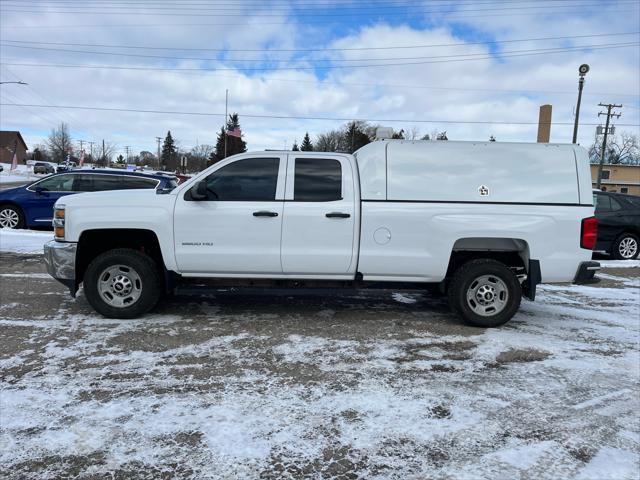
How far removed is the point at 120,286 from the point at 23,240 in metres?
6.90

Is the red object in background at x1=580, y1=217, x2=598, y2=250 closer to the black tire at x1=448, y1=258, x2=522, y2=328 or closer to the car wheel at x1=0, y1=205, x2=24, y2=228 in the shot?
the black tire at x1=448, y1=258, x2=522, y2=328

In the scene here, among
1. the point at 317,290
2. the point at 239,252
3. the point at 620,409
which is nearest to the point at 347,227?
the point at 317,290

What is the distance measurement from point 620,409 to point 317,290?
3.11m

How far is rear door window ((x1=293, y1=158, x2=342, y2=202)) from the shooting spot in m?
5.46

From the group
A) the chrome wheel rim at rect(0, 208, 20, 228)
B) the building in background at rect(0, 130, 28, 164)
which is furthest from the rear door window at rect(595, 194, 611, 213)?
the building in background at rect(0, 130, 28, 164)

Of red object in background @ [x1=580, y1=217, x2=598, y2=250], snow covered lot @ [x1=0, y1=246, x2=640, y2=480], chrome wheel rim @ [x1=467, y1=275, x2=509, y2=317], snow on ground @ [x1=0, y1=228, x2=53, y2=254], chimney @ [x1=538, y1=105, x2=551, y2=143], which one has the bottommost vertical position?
snow covered lot @ [x1=0, y1=246, x2=640, y2=480]

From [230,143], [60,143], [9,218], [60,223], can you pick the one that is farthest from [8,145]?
[60,223]

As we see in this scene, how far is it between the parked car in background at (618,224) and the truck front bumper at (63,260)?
11.1 metres

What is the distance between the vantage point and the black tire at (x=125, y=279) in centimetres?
541

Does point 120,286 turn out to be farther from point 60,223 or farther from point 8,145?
point 8,145

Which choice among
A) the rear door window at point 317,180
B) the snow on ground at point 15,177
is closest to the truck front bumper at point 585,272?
the rear door window at point 317,180

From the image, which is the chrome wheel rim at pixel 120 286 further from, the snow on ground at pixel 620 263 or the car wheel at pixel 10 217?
the snow on ground at pixel 620 263

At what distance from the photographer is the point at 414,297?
704 centimetres

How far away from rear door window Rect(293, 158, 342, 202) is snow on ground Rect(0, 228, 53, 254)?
7.19 m
